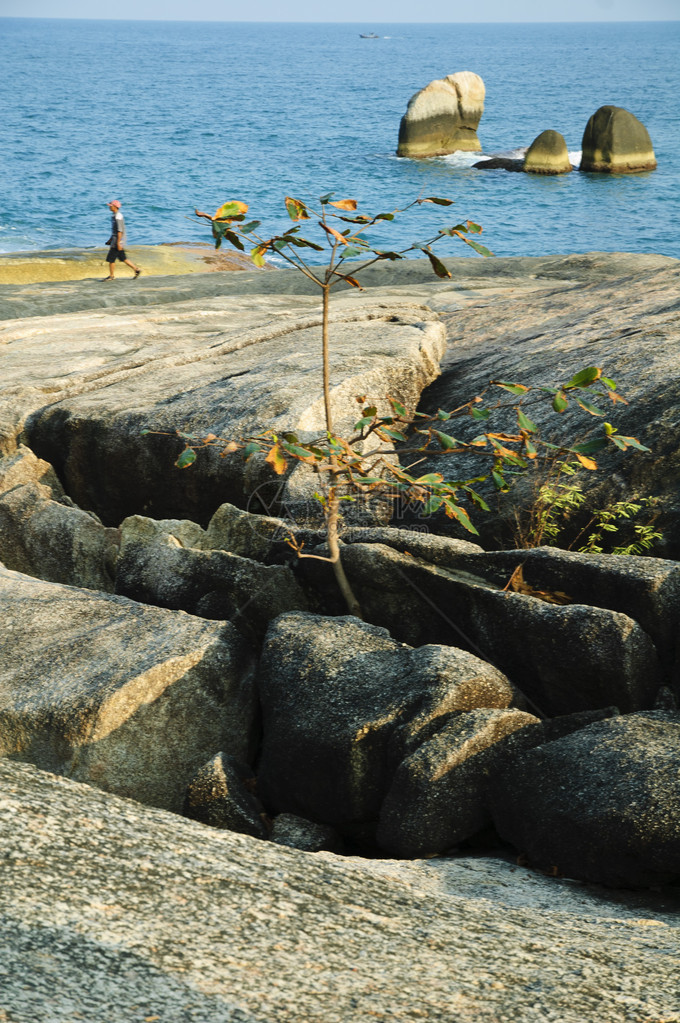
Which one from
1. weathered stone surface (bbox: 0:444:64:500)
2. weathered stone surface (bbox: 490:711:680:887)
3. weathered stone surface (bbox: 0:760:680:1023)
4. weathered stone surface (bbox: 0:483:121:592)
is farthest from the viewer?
weathered stone surface (bbox: 0:444:64:500)

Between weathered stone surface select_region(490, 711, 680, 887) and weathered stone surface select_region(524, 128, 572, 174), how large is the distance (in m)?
62.4

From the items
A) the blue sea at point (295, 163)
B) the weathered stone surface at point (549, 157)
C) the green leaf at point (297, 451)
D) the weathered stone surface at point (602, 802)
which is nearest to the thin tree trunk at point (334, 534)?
the green leaf at point (297, 451)

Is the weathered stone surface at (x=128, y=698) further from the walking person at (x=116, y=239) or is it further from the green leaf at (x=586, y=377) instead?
the walking person at (x=116, y=239)

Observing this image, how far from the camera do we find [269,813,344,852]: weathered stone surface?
5594 mm

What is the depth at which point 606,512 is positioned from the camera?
7.36m

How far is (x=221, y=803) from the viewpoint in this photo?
18.4 ft

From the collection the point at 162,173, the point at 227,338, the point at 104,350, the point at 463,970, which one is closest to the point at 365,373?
the point at 227,338

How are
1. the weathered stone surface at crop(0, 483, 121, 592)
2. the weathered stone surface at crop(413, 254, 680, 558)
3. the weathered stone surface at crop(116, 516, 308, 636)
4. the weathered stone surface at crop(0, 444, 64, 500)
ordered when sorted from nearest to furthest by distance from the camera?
the weathered stone surface at crop(116, 516, 308, 636) < the weathered stone surface at crop(413, 254, 680, 558) < the weathered stone surface at crop(0, 483, 121, 592) < the weathered stone surface at crop(0, 444, 64, 500)

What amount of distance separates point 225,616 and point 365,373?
3535 mm

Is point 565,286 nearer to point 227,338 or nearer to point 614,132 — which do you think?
point 227,338

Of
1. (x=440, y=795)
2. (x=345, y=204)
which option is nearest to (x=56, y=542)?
(x=345, y=204)

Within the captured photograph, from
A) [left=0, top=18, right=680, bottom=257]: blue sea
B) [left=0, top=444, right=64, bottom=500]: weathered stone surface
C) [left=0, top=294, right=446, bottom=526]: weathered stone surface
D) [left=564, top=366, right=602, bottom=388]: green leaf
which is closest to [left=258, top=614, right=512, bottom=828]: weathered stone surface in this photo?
[left=564, top=366, right=602, bottom=388]: green leaf

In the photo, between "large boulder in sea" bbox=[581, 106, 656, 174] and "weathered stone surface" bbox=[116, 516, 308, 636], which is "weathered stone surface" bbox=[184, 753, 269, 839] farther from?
"large boulder in sea" bbox=[581, 106, 656, 174]

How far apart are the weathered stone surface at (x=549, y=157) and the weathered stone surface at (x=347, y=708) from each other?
203ft
